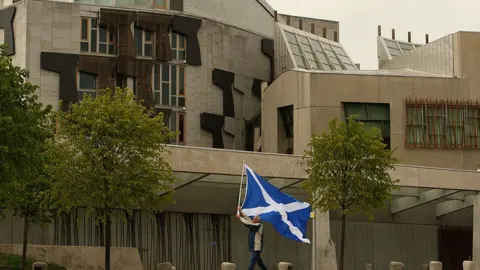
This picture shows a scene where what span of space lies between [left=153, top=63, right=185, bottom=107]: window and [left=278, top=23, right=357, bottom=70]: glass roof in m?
8.42

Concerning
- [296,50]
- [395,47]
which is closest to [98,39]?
[296,50]

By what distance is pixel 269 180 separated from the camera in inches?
1950

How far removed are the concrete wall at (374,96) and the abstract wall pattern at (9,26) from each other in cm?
1500

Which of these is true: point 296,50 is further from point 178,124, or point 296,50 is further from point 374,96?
point 374,96

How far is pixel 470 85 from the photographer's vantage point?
6122cm

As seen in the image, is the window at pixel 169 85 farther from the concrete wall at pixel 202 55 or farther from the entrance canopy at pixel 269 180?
the entrance canopy at pixel 269 180

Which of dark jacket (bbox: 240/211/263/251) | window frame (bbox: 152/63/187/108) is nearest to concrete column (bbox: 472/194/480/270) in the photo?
window frame (bbox: 152/63/187/108)

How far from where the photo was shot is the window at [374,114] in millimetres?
59906

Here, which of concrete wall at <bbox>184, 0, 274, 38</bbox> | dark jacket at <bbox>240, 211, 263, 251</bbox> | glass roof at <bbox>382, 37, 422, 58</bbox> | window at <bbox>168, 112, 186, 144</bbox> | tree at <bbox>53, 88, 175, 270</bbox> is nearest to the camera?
dark jacket at <bbox>240, 211, 263, 251</bbox>

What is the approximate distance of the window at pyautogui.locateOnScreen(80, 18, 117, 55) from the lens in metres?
60.8

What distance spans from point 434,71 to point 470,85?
9.45ft

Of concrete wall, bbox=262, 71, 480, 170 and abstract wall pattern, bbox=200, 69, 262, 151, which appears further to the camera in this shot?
abstract wall pattern, bbox=200, 69, 262, 151

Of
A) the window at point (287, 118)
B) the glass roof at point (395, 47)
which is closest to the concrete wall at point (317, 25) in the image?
the glass roof at point (395, 47)

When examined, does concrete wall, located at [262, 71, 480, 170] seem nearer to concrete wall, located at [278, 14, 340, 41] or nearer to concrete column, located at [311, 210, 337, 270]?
concrete column, located at [311, 210, 337, 270]
